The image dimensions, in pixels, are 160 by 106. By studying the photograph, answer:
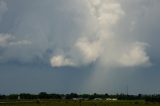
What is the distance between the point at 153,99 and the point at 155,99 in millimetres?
1107

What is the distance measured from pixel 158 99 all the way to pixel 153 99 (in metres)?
2.72

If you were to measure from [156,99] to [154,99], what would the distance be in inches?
43.4

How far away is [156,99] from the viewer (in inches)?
6590

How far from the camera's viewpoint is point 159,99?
16600 centimetres

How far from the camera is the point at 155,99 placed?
16812 centimetres

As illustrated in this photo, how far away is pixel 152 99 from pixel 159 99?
3990 millimetres

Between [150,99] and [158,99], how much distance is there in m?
4.26

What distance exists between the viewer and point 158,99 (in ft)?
547

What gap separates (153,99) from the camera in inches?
6654

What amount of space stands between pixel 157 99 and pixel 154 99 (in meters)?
1.39

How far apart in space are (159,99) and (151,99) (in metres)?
4.50

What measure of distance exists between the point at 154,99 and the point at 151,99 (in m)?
1.71

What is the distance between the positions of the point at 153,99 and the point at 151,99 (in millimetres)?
959

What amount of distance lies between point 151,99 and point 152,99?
52 centimetres
